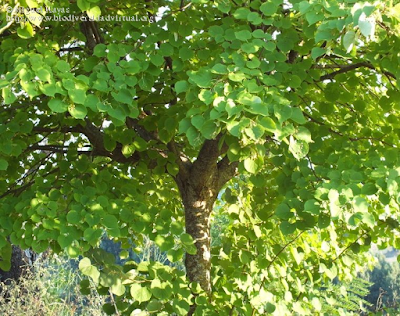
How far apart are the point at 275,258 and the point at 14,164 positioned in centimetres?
156

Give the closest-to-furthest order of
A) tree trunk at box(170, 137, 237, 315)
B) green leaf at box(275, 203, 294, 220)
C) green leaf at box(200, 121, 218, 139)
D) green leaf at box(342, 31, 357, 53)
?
1. green leaf at box(342, 31, 357, 53)
2. green leaf at box(200, 121, 218, 139)
3. green leaf at box(275, 203, 294, 220)
4. tree trunk at box(170, 137, 237, 315)

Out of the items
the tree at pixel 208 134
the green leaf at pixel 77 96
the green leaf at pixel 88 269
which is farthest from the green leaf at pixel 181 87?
the green leaf at pixel 88 269

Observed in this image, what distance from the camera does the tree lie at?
175cm

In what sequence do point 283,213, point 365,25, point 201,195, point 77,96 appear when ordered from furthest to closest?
point 201,195 → point 283,213 → point 77,96 → point 365,25

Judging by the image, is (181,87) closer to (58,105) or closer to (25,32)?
(58,105)

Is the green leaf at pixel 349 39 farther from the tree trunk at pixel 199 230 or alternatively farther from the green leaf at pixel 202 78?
the tree trunk at pixel 199 230

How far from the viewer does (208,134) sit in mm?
1690

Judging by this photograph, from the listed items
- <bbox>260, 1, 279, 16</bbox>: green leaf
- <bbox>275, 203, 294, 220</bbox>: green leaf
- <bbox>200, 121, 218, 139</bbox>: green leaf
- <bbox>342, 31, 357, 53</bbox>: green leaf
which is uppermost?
<bbox>260, 1, 279, 16</bbox>: green leaf

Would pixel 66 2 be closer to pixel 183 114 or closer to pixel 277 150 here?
pixel 183 114

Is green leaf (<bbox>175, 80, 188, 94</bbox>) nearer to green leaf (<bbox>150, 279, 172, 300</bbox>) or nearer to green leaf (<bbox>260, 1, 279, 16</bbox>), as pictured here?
green leaf (<bbox>260, 1, 279, 16</bbox>)

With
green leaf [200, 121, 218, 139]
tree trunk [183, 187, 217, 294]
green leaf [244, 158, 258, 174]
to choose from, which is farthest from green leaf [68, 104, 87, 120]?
tree trunk [183, 187, 217, 294]

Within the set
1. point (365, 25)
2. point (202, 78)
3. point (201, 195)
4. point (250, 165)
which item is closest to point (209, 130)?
point (202, 78)

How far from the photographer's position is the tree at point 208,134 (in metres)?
1.75

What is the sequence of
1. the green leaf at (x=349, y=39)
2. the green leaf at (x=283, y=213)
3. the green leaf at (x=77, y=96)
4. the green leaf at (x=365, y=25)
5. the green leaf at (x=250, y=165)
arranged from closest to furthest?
the green leaf at (x=365, y=25) → the green leaf at (x=349, y=39) → the green leaf at (x=77, y=96) → the green leaf at (x=250, y=165) → the green leaf at (x=283, y=213)
